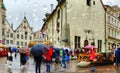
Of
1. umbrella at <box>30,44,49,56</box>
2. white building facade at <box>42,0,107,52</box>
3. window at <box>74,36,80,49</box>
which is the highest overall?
white building facade at <box>42,0,107,52</box>

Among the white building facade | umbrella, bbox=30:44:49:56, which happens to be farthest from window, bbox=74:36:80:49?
umbrella, bbox=30:44:49:56

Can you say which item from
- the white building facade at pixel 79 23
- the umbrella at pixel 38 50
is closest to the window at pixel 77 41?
the white building facade at pixel 79 23

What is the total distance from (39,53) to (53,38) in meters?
48.4

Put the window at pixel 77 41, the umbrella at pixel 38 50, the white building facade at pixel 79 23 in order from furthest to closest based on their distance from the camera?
1. the window at pixel 77 41
2. the white building facade at pixel 79 23
3. the umbrella at pixel 38 50

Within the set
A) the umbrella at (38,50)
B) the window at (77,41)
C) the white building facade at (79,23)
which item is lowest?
the umbrella at (38,50)

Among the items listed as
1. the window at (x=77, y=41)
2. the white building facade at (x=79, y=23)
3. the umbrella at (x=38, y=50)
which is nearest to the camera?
the umbrella at (x=38, y=50)

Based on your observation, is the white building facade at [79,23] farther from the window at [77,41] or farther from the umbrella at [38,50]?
the umbrella at [38,50]

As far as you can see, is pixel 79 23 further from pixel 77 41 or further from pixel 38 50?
pixel 38 50

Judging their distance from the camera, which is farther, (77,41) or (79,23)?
(79,23)

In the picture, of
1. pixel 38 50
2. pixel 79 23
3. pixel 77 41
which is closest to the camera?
pixel 38 50

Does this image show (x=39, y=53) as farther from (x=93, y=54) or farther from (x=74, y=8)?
(x=74, y=8)

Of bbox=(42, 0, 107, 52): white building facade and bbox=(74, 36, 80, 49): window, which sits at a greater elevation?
bbox=(42, 0, 107, 52): white building facade

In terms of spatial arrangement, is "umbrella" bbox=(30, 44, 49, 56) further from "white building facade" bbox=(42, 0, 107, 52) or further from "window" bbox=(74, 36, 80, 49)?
"window" bbox=(74, 36, 80, 49)

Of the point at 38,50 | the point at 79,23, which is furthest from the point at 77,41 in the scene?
the point at 38,50
